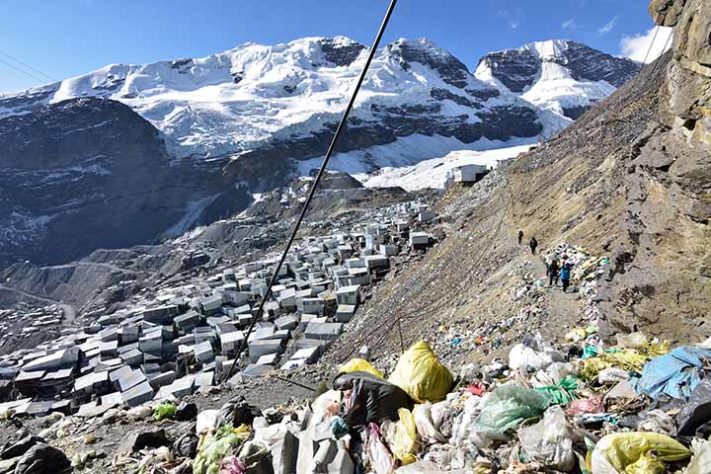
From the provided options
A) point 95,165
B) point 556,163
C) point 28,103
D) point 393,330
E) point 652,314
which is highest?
point 28,103

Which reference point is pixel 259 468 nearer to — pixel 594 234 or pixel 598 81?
pixel 594 234

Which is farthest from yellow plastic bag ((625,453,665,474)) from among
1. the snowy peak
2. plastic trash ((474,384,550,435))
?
the snowy peak

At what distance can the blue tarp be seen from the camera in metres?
2.68

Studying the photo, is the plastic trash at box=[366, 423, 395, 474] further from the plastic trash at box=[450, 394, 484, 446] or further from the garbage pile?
the plastic trash at box=[450, 394, 484, 446]

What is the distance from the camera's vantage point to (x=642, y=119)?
14219mm

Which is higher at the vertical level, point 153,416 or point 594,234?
point 594,234

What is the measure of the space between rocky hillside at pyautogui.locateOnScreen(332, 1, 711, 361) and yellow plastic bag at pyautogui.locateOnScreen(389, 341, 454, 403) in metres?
2.58

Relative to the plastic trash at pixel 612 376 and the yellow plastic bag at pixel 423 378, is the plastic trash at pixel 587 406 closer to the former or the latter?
the plastic trash at pixel 612 376

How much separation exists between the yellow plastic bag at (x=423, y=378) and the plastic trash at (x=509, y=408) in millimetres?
1040

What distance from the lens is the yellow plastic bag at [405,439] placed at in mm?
3354

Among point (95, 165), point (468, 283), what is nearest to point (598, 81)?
point (95, 165)

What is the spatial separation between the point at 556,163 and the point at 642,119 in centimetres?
360

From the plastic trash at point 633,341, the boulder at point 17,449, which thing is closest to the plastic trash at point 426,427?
the plastic trash at point 633,341

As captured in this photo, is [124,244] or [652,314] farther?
[124,244]
